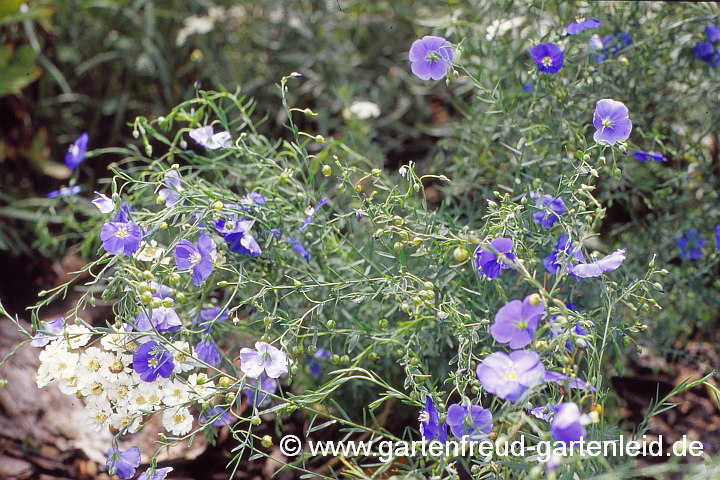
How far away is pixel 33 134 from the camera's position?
7.43ft

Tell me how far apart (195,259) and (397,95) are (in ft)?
5.16

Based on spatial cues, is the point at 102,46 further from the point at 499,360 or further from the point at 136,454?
the point at 499,360

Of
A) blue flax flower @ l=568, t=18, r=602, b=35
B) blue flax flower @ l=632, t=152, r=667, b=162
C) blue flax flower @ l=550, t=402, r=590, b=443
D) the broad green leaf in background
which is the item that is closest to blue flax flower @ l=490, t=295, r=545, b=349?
blue flax flower @ l=550, t=402, r=590, b=443

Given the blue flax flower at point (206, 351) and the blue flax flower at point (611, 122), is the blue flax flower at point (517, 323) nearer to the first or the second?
the blue flax flower at point (611, 122)

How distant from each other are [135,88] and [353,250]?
5.05ft

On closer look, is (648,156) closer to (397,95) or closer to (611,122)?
(611,122)

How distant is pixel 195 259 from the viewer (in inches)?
45.4

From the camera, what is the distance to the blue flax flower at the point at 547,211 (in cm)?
122

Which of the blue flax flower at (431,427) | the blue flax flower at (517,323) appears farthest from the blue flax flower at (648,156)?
the blue flax flower at (431,427)

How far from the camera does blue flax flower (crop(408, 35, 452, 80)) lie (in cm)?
125

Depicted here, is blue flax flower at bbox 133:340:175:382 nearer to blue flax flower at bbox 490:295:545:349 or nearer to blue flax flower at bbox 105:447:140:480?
blue flax flower at bbox 105:447:140:480

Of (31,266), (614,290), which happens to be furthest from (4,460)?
(614,290)

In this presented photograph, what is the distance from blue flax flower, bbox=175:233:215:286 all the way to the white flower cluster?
0.13 meters

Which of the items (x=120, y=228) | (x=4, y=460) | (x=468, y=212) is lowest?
(x=4, y=460)
